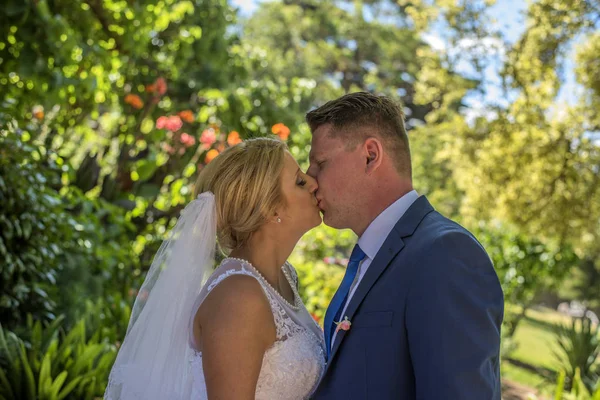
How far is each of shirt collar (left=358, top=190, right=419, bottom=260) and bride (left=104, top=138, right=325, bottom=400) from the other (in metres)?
0.35

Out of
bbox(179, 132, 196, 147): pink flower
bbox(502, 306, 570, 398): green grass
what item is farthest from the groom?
bbox(502, 306, 570, 398): green grass

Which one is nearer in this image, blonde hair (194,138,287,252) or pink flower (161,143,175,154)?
blonde hair (194,138,287,252)

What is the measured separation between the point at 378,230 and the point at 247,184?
572 mm

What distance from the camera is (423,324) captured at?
76.4 inches

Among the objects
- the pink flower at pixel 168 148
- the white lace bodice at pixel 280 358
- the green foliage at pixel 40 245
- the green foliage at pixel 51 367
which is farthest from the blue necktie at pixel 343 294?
the pink flower at pixel 168 148

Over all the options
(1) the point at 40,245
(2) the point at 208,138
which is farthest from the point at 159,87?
(1) the point at 40,245

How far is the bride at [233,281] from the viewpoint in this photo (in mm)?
2508

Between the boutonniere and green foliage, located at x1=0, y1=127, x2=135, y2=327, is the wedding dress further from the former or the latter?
green foliage, located at x1=0, y1=127, x2=135, y2=327

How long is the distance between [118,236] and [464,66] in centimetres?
841

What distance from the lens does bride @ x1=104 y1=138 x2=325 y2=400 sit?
251 centimetres

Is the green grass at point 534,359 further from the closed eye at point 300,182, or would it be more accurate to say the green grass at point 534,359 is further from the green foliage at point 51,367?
the closed eye at point 300,182

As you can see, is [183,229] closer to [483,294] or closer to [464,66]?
[483,294]

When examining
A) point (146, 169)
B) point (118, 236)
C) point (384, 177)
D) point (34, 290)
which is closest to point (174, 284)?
point (384, 177)

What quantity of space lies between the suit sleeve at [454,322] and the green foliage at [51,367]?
254 centimetres
